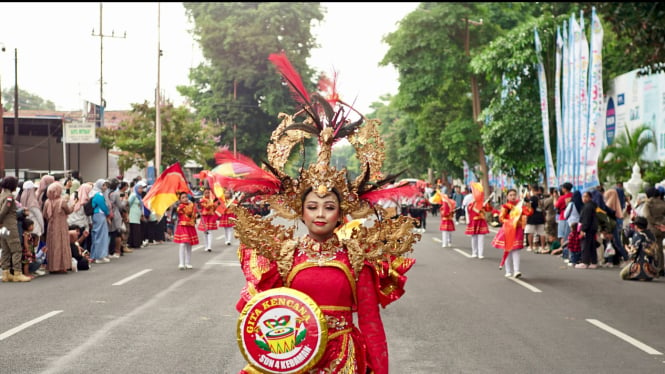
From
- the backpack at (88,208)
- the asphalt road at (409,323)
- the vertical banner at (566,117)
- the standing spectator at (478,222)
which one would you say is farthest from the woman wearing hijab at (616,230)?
the backpack at (88,208)

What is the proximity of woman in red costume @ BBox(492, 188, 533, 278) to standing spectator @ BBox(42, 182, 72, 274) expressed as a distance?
27.0ft

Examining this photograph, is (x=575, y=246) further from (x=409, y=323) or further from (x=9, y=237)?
(x=9, y=237)

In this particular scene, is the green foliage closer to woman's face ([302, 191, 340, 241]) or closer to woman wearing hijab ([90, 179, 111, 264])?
woman wearing hijab ([90, 179, 111, 264])

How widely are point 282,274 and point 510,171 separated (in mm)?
30421

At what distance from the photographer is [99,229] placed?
1927 cm

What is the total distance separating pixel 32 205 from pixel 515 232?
8801 millimetres

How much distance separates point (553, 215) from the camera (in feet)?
74.6

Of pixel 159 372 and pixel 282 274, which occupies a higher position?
pixel 282 274

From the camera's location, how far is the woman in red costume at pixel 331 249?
434 centimetres

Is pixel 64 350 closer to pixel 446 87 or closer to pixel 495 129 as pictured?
pixel 495 129

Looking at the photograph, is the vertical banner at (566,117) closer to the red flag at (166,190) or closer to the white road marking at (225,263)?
the white road marking at (225,263)

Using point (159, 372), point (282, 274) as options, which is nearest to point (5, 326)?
point (159, 372)

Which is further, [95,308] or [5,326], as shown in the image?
[95,308]

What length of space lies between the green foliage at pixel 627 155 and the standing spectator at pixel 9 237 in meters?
18.2
